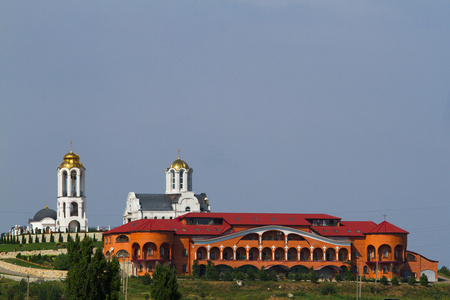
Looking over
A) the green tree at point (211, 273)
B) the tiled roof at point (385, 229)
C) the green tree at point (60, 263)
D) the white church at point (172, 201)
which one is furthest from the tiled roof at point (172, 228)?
the tiled roof at point (385, 229)

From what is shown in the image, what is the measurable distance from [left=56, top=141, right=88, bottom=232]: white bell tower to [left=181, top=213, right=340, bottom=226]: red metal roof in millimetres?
20909

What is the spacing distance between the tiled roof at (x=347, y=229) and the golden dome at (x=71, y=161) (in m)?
33.1

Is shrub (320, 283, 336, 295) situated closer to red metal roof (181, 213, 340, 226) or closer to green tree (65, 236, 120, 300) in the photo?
red metal roof (181, 213, 340, 226)

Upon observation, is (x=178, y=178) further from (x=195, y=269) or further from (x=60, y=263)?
(x=60, y=263)

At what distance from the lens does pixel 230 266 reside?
4158 inches

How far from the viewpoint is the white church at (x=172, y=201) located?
12494 centimetres

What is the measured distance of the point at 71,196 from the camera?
126m

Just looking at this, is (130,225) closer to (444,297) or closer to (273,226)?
(273,226)

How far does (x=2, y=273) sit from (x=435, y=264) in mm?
47355

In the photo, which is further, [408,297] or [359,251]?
[359,251]

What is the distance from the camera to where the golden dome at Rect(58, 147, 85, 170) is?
126m

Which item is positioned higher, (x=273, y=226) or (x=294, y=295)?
(x=273, y=226)

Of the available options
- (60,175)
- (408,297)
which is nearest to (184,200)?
(60,175)

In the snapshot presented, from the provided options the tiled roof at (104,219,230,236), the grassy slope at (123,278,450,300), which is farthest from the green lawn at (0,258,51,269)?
the grassy slope at (123,278,450,300)
